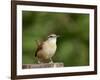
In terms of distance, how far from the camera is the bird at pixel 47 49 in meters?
1.78

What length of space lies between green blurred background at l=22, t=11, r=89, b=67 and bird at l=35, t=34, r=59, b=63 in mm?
33

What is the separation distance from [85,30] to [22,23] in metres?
0.56

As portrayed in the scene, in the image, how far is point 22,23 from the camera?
1.72 metres

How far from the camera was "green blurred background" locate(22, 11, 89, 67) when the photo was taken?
1.74 metres

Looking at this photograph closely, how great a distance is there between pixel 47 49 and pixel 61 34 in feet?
0.57

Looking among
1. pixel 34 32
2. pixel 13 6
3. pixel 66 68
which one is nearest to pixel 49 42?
pixel 34 32

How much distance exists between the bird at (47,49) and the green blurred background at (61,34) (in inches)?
1.3

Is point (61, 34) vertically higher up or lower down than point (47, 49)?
higher up

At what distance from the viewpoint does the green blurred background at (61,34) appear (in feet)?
5.71

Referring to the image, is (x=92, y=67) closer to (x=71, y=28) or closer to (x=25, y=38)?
(x=71, y=28)

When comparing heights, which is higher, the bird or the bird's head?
the bird's head

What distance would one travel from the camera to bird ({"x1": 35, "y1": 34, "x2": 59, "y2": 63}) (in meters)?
1.78

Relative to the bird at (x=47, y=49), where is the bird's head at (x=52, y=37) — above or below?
above

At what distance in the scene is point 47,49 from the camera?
5.91 ft
